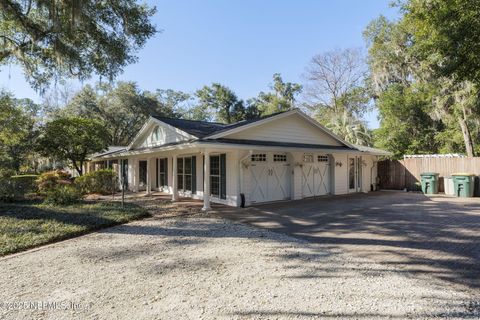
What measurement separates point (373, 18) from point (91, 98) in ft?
87.8

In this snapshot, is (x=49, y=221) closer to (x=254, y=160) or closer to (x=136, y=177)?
(x=254, y=160)

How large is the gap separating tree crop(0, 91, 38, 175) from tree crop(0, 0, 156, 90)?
4.65 metres

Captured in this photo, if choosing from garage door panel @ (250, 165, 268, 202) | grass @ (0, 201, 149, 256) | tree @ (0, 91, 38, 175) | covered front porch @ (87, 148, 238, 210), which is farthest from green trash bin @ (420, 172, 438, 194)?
tree @ (0, 91, 38, 175)

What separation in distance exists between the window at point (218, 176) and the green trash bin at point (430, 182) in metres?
10.3

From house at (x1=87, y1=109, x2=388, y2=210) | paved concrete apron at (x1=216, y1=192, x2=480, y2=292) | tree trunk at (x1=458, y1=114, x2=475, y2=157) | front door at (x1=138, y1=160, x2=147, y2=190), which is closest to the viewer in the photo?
paved concrete apron at (x1=216, y1=192, x2=480, y2=292)

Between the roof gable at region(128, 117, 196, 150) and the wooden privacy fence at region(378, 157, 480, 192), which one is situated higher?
the roof gable at region(128, 117, 196, 150)

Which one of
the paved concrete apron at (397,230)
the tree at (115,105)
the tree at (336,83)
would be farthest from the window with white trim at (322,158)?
the tree at (115,105)

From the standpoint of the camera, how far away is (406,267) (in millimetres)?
4324

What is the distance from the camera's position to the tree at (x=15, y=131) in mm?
16250

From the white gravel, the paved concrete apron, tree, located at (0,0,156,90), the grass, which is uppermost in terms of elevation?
tree, located at (0,0,156,90)

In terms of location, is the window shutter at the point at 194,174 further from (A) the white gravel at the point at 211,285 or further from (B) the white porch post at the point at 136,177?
(A) the white gravel at the point at 211,285

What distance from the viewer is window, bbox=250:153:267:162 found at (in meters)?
11.2

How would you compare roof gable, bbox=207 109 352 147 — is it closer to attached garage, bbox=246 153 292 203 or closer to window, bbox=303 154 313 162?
window, bbox=303 154 313 162

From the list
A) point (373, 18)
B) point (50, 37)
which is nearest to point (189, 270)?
point (50, 37)
